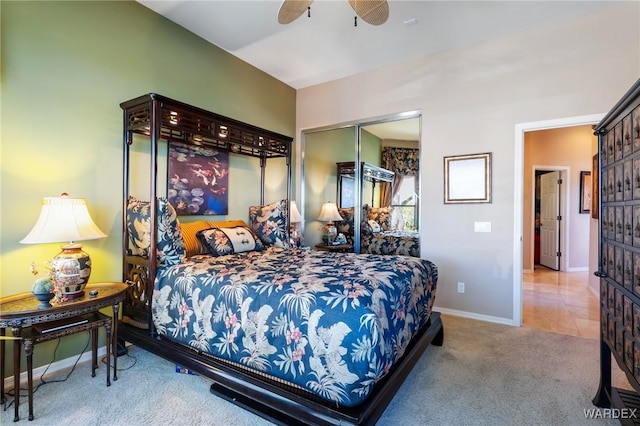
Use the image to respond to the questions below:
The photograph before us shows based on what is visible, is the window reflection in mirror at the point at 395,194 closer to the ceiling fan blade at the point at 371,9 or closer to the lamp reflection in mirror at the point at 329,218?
the lamp reflection in mirror at the point at 329,218

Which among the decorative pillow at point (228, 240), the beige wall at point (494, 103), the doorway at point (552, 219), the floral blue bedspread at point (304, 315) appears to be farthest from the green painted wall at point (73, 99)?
the doorway at point (552, 219)

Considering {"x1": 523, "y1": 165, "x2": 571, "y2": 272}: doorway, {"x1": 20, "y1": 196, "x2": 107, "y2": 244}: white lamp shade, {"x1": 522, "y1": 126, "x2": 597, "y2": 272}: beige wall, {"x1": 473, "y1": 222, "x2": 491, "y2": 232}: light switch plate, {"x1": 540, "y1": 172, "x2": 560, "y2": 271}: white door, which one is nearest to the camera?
{"x1": 20, "y1": 196, "x2": 107, "y2": 244}: white lamp shade

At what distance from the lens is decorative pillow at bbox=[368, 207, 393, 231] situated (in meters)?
4.34

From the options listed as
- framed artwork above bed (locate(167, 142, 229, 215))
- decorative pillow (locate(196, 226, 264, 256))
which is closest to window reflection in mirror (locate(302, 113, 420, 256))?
framed artwork above bed (locate(167, 142, 229, 215))

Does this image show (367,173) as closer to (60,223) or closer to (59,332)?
(60,223)

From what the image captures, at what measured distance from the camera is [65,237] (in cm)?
203

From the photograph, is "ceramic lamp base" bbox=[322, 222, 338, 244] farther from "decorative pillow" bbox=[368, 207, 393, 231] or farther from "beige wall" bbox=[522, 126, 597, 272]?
"beige wall" bbox=[522, 126, 597, 272]

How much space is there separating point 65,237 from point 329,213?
3.25 metres

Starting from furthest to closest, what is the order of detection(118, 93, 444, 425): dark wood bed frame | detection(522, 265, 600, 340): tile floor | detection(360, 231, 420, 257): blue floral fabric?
detection(360, 231, 420, 257): blue floral fabric < detection(522, 265, 600, 340): tile floor < detection(118, 93, 444, 425): dark wood bed frame

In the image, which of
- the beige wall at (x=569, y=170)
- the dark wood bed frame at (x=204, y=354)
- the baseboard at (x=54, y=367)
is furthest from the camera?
the beige wall at (x=569, y=170)

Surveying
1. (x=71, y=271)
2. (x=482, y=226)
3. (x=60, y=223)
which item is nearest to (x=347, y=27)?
(x=482, y=226)

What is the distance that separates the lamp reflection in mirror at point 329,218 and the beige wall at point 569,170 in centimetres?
414

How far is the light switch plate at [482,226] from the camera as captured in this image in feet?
11.7

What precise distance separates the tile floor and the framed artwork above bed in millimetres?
3818
